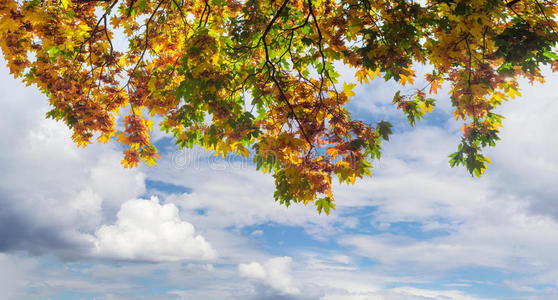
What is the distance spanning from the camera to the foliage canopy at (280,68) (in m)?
4.61

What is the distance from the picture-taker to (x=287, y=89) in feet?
17.3

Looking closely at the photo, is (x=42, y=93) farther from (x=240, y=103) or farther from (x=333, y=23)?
(x=333, y=23)

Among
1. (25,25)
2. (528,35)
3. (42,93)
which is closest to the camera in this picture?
(528,35)

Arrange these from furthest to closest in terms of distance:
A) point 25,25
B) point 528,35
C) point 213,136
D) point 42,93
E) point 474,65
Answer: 1. point 42,93
2. point 25,25
3. point 474,65
4. point 213,136
5. point 528,35

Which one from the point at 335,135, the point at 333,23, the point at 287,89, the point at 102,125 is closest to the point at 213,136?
the point at 287,89

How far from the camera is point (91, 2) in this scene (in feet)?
21.7

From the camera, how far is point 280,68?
18.7 feet

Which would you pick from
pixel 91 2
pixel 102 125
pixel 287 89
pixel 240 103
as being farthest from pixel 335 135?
pixel 91 2

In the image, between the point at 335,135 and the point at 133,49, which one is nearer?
the point at 335,135

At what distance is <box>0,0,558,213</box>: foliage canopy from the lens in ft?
15.1

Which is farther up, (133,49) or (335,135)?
(133,49)

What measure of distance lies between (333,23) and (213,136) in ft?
7.75

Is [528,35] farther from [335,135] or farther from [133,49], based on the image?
[133,49]

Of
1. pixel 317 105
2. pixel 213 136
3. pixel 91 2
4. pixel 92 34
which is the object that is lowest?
pixel 213 136
